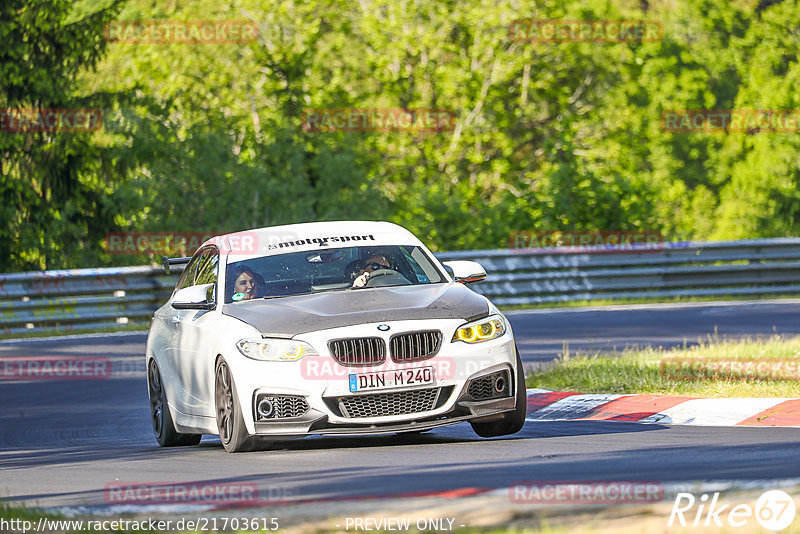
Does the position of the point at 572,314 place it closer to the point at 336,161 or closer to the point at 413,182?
the point at 336,161

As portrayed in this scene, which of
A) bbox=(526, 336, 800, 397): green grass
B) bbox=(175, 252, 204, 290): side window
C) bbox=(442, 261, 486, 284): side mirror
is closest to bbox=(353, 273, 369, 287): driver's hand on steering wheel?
bbox=(442, 261, 486, 284): side mirror

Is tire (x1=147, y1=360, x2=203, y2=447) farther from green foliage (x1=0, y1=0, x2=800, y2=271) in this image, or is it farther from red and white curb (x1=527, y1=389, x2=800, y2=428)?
green foliage (x1=0, y1=0, x2=800, y2=271)

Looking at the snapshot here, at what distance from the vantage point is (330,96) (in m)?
39.3

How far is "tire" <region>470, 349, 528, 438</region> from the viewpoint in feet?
30.6

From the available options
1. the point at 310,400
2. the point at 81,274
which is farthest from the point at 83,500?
the point at 81,274

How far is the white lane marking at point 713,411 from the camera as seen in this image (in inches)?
384

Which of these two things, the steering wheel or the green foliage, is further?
the green foliage

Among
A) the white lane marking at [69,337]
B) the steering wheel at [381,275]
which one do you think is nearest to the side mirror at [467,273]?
the steering wheel at [381,275]

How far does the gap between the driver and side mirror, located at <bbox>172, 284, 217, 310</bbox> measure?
1041 millimetres

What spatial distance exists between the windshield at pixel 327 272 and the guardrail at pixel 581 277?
10.9 meters

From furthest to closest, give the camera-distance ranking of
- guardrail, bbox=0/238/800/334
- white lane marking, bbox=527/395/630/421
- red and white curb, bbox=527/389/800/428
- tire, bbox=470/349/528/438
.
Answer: guardrail, bbox=0/238/800/334 → white lane marking, bbox=527/395/630/421 → red and white curb, bbox=527/389/800/428 → tire, bbox=470/349/528/438

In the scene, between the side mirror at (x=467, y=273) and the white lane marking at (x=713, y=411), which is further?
the side mirror at (x=467, y=273)

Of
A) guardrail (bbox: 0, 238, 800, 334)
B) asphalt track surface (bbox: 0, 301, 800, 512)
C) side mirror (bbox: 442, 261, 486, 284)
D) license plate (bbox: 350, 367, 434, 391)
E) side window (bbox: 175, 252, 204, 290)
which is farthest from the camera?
guardrail (bbox: 0, 238, 800, 334)

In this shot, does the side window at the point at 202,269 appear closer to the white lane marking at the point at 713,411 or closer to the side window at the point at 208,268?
the side window at the point at 208,268
